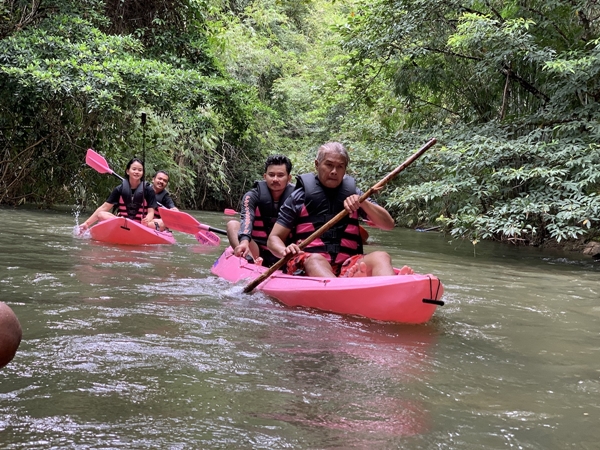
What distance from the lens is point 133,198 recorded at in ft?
24.4

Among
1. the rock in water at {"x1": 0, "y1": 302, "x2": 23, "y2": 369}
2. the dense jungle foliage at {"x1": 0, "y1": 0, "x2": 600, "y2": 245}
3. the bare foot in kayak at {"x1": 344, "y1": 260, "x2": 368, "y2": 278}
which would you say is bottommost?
the bare foot in kayak at {"x1": 344, "y1": 260, "x2": 368, "y2": 278}

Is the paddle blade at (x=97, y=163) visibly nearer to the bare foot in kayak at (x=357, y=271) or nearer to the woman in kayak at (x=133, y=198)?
the woman in kayak at (x=133, y=198)

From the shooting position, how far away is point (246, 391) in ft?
6.53

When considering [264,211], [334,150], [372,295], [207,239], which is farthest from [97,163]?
[372,295]

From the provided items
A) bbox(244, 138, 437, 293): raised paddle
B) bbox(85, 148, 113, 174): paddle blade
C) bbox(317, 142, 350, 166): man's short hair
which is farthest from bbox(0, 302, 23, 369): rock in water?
bbox(85, 148, 113, 174): paddle blade

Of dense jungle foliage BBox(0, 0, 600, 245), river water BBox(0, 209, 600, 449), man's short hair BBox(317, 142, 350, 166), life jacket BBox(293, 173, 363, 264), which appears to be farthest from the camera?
dense jungle foliage BBox(0, 0, 600, 245)

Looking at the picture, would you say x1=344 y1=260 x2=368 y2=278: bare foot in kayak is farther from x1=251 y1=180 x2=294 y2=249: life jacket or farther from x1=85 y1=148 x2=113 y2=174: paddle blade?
x1=85 y1=148 x2=113 y2=174: paddle blade

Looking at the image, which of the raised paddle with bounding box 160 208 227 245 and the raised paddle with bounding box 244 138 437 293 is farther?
the raised paddle with bounding box 160 208 227 245

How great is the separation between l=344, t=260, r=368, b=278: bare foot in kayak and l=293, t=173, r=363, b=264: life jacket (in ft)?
0.83

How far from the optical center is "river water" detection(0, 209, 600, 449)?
166cm

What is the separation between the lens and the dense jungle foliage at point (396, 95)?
7258 millimetres

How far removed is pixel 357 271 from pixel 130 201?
442 cm

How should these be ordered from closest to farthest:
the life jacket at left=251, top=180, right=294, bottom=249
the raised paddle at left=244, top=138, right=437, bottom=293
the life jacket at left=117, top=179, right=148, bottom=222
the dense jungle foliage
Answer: the raised paddle at left=244, top=138, right=437, bottom=293
the life jacket at left=251, top=180, right=294, bottom=249
the dense jungle foliage
the life jacket at left=117, top=179, right=148, bottom=222

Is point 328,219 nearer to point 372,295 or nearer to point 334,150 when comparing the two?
point 334,150
